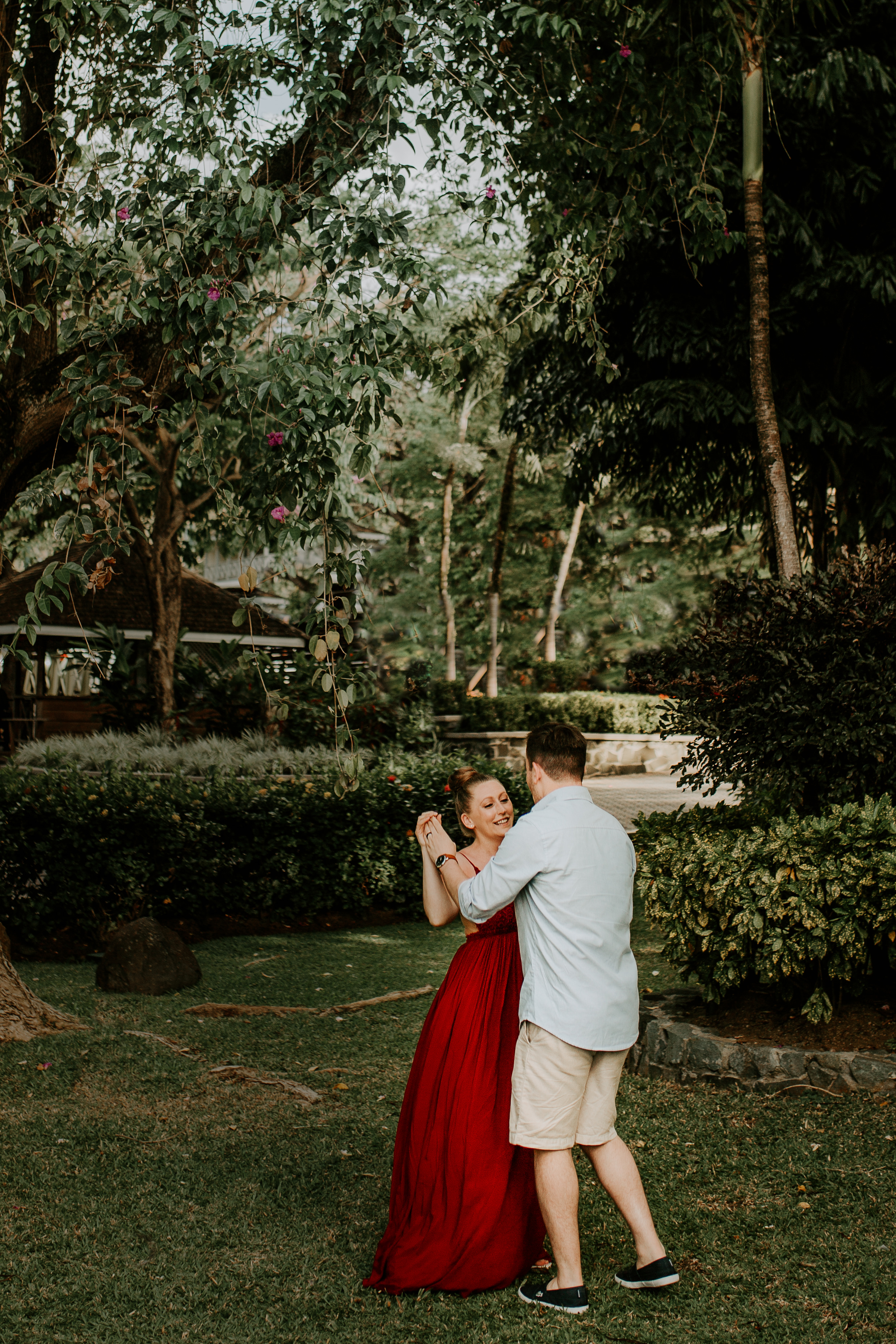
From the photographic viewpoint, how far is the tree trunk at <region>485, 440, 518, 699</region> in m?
23.1

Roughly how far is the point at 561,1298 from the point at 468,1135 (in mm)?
510

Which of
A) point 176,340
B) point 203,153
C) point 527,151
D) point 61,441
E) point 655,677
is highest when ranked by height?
point 527,151

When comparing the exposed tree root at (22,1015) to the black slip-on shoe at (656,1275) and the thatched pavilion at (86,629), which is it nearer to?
the black slip-on shoe at (656,1275)

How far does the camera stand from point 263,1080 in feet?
17.7

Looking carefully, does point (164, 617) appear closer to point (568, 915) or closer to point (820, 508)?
point (820, 508)

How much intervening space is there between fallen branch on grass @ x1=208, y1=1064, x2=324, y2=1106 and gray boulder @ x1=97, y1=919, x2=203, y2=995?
1660 mm

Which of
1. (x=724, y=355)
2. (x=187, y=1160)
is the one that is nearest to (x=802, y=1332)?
(x=187, y=1160)

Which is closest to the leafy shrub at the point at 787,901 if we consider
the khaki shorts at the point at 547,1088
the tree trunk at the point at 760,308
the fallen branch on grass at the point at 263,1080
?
the fallen branch on grass at the point at 263,1080

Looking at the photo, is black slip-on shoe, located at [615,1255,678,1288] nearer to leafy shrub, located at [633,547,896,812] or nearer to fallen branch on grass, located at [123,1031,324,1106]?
fallen branch on grass, located at [123,1031,324,1106]

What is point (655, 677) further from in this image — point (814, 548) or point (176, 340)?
point (814, 548)

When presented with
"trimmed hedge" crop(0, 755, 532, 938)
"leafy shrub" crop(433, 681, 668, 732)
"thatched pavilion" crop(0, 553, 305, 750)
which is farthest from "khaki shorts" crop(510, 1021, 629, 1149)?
"leafy shrub" crop(433, 681, 668, 732)

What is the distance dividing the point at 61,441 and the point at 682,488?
29.2ft

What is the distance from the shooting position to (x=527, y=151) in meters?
6.29

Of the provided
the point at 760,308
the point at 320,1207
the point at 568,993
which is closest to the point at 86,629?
the point at 760,308
